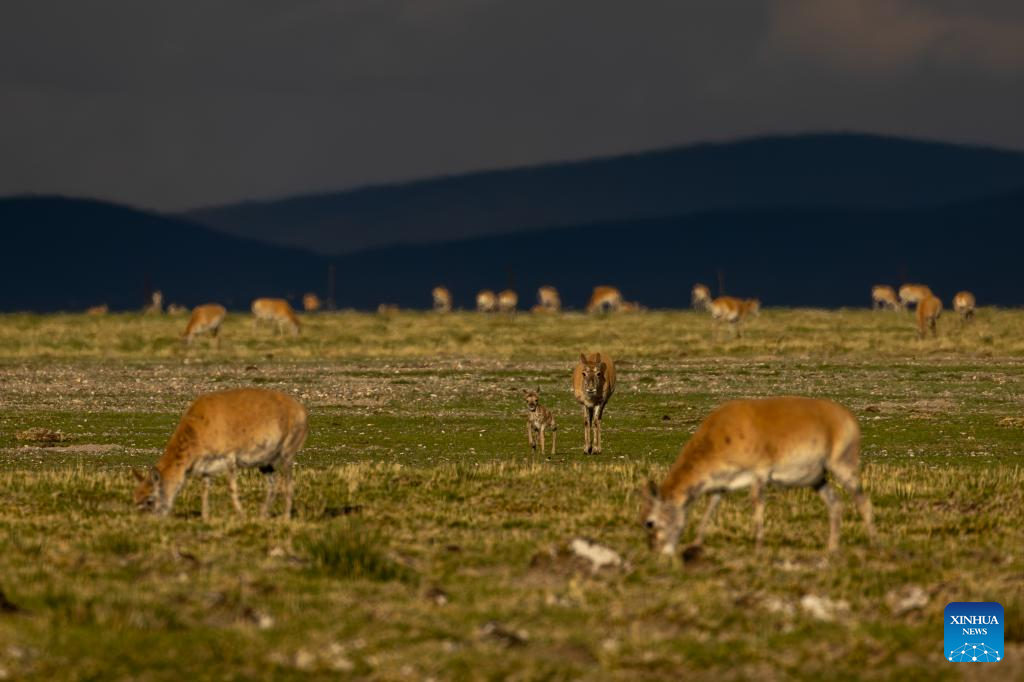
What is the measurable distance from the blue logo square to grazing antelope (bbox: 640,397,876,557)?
2.83 m

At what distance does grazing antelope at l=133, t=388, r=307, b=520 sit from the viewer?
61.7ft

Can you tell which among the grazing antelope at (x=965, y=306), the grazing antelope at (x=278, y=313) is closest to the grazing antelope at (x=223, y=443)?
the grazing antelope at (x=278, y=313)

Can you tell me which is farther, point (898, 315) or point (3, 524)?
point (898, 315)

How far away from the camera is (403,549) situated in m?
16.9

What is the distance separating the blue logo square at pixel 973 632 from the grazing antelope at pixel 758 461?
2.83 m

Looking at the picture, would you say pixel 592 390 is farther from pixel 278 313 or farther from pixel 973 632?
pixel 278 313

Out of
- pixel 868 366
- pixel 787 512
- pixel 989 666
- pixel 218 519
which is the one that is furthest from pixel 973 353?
pixel 989 666

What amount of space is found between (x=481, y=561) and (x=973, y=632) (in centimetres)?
536

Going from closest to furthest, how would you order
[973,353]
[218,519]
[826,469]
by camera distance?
[826,469]
[218,519]
[973,353]

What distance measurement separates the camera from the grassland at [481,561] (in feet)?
40.9

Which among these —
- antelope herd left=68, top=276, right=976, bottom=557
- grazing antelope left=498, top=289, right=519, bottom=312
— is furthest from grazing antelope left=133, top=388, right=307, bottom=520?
grazing antelope left=498, top=289, right=519, bottom=312

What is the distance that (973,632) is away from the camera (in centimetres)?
1284

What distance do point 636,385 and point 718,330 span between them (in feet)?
96.9

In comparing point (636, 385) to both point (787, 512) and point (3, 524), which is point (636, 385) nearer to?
point (787, 512)
